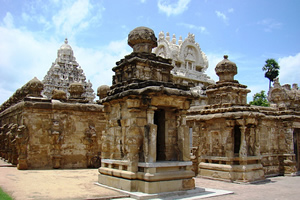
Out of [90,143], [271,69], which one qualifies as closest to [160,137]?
[90,143]

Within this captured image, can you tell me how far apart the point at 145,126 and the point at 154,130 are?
1.02 feet

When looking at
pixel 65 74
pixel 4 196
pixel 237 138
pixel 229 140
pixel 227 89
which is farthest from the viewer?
pixel 65 74

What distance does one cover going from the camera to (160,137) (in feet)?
32.3

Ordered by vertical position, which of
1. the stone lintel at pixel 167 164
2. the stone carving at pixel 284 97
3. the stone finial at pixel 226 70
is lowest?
the stone lintel at pixel 167 164

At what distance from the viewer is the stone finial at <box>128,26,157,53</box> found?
32.8 feet

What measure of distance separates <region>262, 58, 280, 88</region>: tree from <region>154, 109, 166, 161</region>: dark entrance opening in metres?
40.4

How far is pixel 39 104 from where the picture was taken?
1452 cm

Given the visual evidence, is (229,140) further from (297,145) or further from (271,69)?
(271,69)

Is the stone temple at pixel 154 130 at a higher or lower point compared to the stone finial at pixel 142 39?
lower

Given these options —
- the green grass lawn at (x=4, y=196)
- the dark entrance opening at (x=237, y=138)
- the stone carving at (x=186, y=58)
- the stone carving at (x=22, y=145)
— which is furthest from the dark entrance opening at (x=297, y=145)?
the stone carving at (x=186, y=58)

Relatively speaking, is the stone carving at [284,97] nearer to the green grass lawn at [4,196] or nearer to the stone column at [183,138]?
the stone column at [183,138]

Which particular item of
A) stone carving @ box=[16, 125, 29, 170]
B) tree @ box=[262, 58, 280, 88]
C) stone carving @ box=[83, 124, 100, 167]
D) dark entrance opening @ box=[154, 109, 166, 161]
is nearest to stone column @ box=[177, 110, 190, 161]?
dark entrance opening @ box=[154, 109, 166, 161]

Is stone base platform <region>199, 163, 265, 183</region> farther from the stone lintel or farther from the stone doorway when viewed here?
the stone doorway

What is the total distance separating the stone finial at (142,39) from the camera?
9.98 metres
